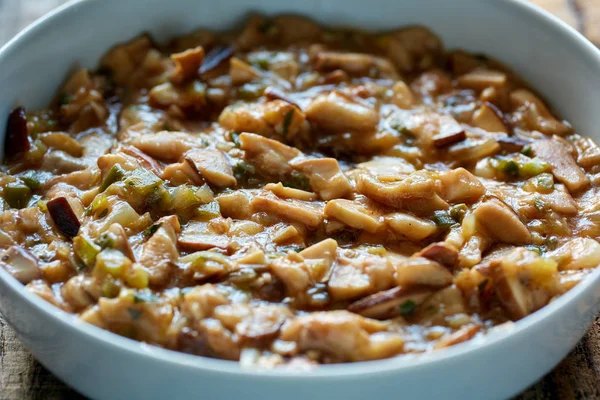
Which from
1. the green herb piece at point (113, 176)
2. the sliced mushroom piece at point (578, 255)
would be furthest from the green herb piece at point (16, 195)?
the sliced mushroom piece at point (578, 255)

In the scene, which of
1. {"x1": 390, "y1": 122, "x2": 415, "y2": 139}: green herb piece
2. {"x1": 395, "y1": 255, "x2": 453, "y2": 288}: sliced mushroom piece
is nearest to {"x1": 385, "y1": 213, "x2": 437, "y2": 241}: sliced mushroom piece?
{"x1": 395, "y1": 255, "x2": 453, "y2": 288}: sliced mushroom piece

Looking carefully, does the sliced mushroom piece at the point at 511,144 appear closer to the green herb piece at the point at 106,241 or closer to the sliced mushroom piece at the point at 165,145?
the sliced mushroom piece at the point at 165,145

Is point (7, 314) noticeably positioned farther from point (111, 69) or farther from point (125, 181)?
point (111, 69)

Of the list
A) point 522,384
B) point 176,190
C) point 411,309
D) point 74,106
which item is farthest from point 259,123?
point 522,384

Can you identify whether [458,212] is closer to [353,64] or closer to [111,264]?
[353,64]

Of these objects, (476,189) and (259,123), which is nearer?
(476,189)

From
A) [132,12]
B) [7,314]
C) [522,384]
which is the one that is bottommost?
[522,384]
